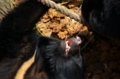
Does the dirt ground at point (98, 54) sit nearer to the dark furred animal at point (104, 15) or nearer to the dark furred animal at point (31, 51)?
the dark furred animal at point (104, 15)

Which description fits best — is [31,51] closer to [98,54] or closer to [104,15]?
[104,15]

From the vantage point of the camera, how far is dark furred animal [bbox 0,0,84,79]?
1362mm

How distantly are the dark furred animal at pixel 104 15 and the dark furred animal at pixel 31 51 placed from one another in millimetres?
209

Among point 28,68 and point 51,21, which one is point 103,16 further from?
point 51,21

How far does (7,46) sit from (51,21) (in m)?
0.72

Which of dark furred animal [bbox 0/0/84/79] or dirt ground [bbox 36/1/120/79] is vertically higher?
dark furred animal [bbox 0/0/84/79]

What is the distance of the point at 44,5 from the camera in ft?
4.73

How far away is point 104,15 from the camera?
58.7 inches

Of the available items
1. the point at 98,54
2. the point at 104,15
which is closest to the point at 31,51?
the point at 104,15

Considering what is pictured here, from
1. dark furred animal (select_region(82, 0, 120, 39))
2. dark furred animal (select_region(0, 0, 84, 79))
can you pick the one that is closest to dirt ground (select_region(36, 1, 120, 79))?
dark furred animal (select_region(82, 0, 120, 39))

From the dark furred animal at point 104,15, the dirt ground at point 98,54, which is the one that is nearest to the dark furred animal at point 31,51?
the dark furred animal at point 104,15

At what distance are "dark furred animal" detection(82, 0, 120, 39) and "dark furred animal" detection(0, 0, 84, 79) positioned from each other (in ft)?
0.69

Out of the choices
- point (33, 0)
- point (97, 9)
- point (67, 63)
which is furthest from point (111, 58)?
point (33, 0)

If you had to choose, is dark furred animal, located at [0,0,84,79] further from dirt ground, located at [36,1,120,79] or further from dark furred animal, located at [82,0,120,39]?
dirt ground, located at [36,1,120,79]
